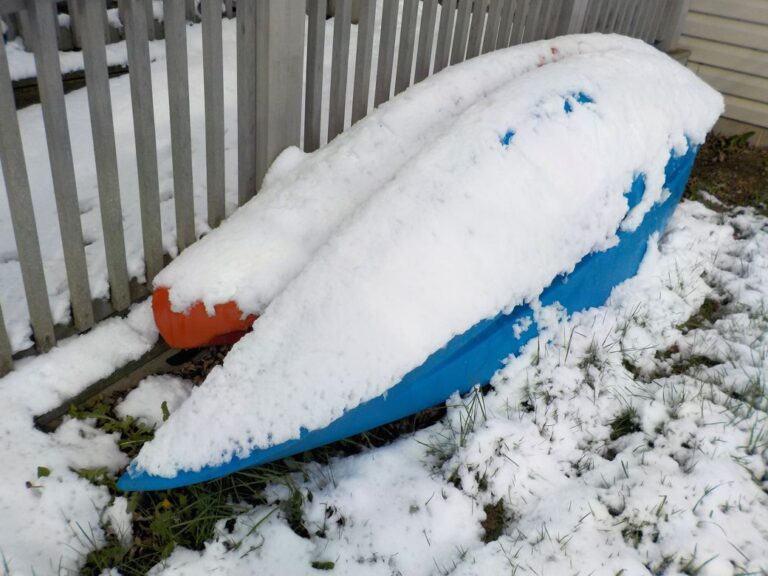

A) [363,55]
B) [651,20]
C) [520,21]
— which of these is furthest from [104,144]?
[651,20]

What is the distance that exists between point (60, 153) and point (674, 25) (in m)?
4.66

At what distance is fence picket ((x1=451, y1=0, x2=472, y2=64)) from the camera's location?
3320mm

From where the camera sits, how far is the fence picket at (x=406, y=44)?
302 cm

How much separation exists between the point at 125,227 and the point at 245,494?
120 cm

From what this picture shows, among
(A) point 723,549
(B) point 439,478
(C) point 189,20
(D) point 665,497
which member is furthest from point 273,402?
(C) point 189,20

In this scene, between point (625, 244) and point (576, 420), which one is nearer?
point (576, 420)

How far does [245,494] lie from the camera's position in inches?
81.7

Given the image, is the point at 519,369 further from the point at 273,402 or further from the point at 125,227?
the point at 125,227

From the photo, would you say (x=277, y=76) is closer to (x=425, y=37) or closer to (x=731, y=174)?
(x=425, y=37)

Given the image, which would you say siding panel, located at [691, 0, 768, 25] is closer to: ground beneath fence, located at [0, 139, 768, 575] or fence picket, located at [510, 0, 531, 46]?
fence picket, located at [510, 0, 531, 46]

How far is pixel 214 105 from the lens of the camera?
2432 millimetres

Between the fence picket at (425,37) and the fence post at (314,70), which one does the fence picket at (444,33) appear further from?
the fence post at (314,70)

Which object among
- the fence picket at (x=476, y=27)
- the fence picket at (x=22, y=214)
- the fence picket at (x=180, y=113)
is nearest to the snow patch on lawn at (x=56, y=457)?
the fence picket at (x=22, y=214)

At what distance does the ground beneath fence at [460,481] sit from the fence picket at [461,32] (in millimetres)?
1521
